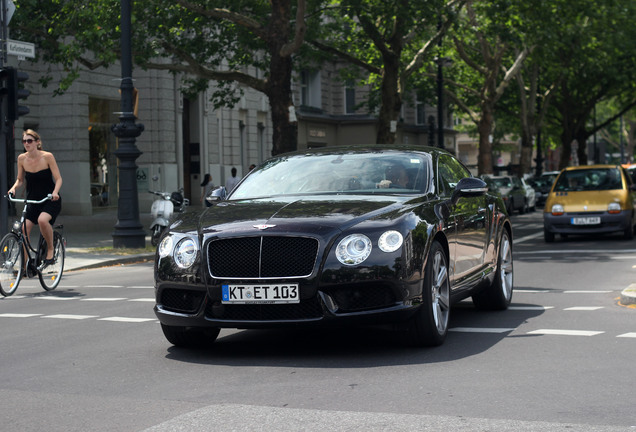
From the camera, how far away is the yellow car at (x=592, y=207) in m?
20.5

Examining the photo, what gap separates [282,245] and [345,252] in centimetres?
41

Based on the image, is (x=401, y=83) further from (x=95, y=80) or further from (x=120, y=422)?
(x=120, y=422)

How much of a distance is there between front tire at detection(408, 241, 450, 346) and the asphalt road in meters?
0.12

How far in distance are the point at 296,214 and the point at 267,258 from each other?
0.46 metres

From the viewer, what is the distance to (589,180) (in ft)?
70.2

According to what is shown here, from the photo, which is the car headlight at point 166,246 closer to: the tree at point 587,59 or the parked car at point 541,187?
the tree at point 587,59

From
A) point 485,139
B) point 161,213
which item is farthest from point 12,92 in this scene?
point 485,139

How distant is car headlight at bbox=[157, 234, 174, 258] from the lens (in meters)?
7.34

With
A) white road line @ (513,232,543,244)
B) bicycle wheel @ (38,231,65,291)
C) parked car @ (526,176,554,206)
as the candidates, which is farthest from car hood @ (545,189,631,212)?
parked car @ (526,176,554,206)

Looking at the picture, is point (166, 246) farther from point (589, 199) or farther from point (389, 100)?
point (389, 100)

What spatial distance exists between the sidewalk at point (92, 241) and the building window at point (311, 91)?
21.3 meters

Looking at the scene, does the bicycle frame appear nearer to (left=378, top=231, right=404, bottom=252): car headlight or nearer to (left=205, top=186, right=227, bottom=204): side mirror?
(left=205, top=186, right=227, bottom=204): side mirror

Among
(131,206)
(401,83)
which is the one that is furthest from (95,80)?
(131,206)

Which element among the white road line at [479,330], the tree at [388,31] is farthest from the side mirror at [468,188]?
the tree at [388,31]
